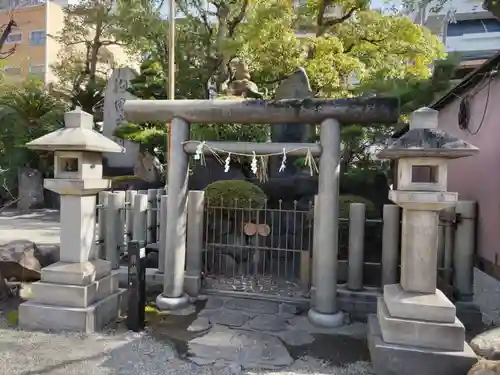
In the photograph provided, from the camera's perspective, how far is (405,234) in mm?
4477

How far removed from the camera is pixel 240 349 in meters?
4.78

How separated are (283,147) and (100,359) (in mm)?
3547

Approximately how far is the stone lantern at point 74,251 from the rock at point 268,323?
6.46 feet

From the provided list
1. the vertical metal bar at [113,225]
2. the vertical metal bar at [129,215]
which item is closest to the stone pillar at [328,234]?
the vertical metal bar at [113,225]

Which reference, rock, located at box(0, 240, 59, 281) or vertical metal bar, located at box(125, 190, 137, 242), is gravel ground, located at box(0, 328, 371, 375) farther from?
vertical metal bar, located at box(125, 190, 137, 242)

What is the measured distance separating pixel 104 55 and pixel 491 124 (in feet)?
75.3

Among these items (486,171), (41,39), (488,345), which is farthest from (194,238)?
(41,39)

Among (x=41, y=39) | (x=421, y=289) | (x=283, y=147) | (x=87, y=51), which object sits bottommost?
(x=421, y=289)

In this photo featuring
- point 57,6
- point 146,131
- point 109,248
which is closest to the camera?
point 109,248

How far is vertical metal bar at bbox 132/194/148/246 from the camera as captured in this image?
734 cm

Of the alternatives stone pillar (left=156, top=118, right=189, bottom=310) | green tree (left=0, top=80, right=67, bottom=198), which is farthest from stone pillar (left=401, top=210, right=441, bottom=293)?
green tree (left=0, top=80, right=67, bottom=198)

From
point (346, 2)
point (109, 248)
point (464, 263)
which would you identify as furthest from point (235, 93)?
point (464, 263)

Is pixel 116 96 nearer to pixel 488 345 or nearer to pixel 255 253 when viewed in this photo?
pixel 255 253

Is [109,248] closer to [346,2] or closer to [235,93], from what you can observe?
[235,93]
